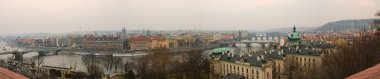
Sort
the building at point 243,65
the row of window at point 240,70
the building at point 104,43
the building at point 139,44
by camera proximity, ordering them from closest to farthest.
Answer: the building at point 243,65, the row of window at point 240,70, the building at point 139,44, the building at point 104,43

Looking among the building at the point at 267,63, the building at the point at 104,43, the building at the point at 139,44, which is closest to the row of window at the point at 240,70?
the building at the point at 267,63

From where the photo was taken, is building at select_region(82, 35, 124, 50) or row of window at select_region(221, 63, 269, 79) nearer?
row of window at select_region(221, 63, 269, 79)

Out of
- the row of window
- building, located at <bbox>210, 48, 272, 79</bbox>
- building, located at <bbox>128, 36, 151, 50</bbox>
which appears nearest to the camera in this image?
building, located at <bbox>210, 48, 272, 79</bbox>

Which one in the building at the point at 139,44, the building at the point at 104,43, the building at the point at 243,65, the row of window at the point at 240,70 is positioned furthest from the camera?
the building at the point at 104,43

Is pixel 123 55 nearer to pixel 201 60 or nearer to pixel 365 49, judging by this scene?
pixel 201 60

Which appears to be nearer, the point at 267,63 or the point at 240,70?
the point at 267,63

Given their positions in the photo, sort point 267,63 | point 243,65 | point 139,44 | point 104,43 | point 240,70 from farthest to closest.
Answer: point 104,43 < point 139,44 < point 240,70 < point 243,65 < point 267,63

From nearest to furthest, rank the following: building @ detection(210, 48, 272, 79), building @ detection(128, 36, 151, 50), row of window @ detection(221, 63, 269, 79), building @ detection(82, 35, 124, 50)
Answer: building @ detection(210, 48, 272, 79) < row of window @ detection(221, 63, 269, 79) < building @ detection(128, 36, 151, 50) < building @ detection(82, 35, 124, 50)

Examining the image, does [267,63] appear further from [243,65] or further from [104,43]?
[104,43]

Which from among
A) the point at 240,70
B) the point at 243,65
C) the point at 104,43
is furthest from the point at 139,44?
the point at 243,65

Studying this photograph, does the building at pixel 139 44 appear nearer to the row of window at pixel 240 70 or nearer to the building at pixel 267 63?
the building at pixel 267 63

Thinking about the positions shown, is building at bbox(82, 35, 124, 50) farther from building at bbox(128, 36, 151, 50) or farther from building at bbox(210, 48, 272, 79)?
building at bbox(210, 48, 272, 79)

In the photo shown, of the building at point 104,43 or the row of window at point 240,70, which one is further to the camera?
the building at point 104,43

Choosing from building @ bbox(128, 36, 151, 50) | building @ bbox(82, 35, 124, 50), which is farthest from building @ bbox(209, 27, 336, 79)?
building @ bbox(82, 35, 124, 50)
